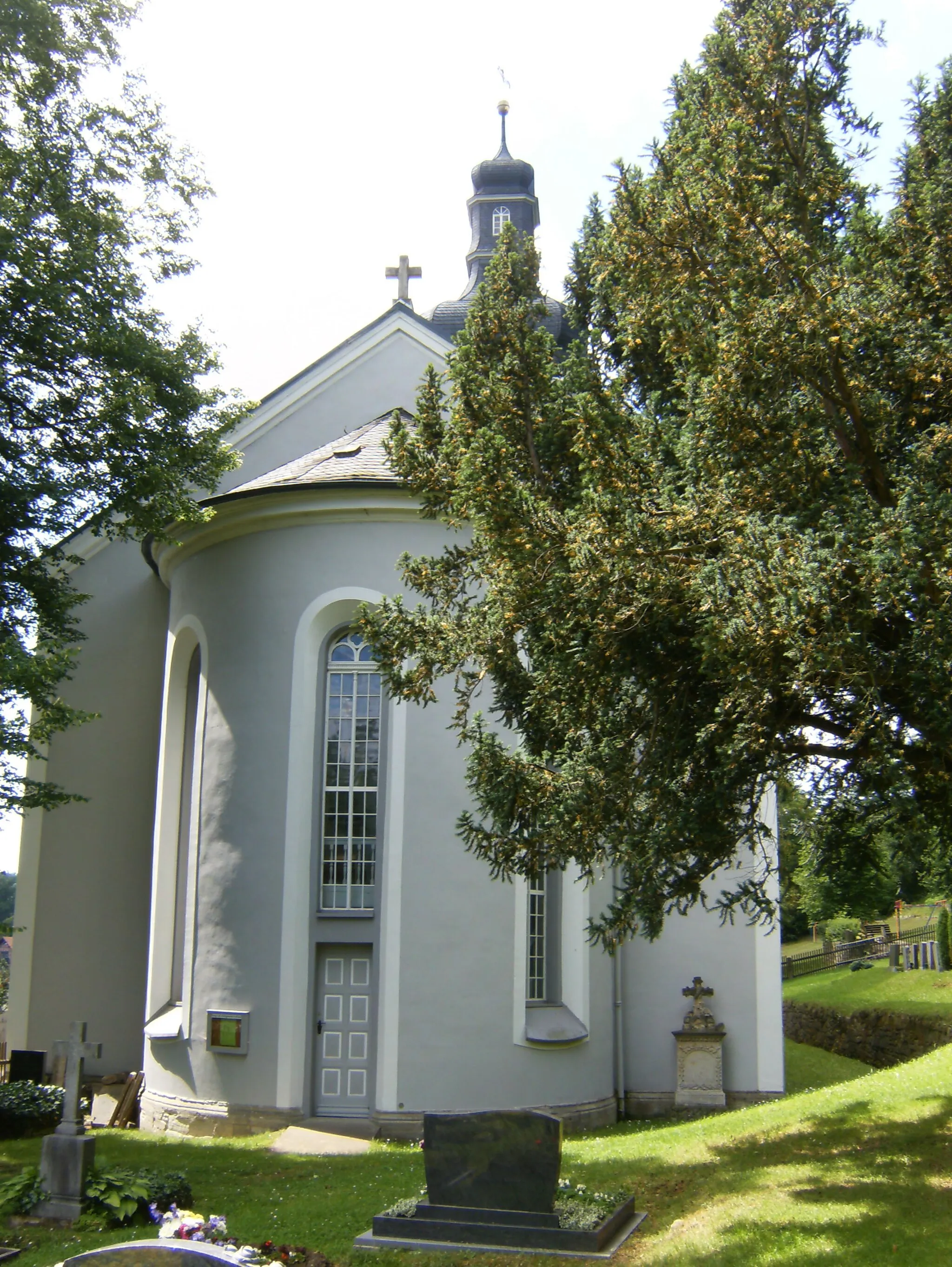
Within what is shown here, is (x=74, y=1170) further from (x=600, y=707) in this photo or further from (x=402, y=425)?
(x=402, y=425)

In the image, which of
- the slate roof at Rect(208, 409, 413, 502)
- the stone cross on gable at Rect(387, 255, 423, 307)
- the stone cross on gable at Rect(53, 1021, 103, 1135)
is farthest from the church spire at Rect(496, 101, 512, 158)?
the stone cross on gable at Rect(53, 1021, 103, 1135)

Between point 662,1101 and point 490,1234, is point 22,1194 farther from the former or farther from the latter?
point 662,1101

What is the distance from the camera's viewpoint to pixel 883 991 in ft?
78.8

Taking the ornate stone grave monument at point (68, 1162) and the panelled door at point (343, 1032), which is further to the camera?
the panelled door at point (343, 1032)

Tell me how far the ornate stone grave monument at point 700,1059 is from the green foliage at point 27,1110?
8.11 meters

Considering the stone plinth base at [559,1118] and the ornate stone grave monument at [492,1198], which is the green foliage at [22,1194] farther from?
the stone plinth base at [559,1118]

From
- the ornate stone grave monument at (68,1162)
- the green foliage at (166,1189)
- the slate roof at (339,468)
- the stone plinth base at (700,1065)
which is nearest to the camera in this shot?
the ornate stone grave monument at (68,1162)

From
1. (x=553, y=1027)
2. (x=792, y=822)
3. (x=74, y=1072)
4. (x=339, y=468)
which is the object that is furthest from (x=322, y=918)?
(x=792, y=822)

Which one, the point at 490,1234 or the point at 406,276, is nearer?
the point at 490,1234

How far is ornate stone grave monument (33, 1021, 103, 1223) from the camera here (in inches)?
376

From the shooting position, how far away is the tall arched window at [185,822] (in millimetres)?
15758

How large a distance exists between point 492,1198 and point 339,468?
963cm

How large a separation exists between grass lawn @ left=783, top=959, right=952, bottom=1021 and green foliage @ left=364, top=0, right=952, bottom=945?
12.8 meters

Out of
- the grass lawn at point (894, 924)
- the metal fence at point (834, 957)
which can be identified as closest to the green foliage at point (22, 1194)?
the metal fence at point (834, 957)
